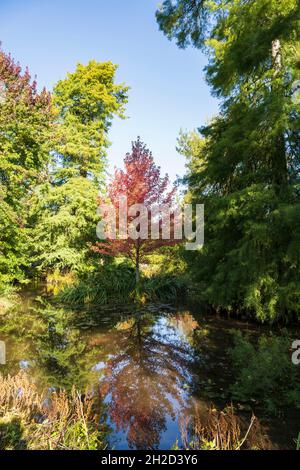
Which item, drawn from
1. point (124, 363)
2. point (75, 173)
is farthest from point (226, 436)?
point (75, 173)

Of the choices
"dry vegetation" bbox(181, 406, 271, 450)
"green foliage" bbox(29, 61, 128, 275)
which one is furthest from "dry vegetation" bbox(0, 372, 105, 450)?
"green foliage" bbox(29, 61, 128, 275)

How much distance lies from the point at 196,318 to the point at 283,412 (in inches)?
274

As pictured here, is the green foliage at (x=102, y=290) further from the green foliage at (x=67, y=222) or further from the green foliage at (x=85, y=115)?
the green foliage at (x=85, y=115)

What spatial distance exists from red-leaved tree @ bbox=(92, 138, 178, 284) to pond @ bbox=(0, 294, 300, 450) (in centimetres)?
261

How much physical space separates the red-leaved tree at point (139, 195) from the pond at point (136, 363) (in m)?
2.61

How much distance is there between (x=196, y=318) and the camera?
1134cm

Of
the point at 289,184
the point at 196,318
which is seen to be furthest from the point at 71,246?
the point at 289,184

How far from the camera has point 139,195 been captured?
11.8 metres

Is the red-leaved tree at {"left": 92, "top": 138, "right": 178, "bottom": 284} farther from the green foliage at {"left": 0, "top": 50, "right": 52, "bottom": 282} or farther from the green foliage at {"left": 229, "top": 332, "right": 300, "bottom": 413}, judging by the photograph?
the green foliage at {"left": 229, "top": 332, "right": 300, "bottom": 413}

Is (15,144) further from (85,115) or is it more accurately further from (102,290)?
(85,115)

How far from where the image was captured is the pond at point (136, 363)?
4523 mm

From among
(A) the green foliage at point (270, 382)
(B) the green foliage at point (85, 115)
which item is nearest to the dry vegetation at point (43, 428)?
(A) the green foliage at point (270, 382)

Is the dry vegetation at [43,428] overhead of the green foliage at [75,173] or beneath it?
beneath
